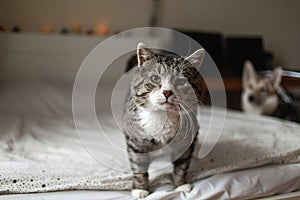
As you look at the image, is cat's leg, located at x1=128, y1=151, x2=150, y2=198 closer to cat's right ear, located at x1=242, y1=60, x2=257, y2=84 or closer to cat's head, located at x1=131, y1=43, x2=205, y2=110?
cat's head, located at x1=131, y1=43, x2=205, y2=110

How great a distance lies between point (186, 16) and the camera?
2.81 meters

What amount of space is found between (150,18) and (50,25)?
2.59 ft

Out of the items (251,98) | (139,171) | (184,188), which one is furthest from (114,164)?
(251,98)

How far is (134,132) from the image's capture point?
919 mm

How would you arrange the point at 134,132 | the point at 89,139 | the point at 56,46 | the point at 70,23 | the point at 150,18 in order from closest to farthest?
the point at 134,132
the point at 89,139
the point at 56,46
the point at 70,23
the point at 150,18

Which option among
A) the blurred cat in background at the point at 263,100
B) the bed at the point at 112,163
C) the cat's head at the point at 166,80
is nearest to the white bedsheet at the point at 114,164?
the bed at the point at 112,163

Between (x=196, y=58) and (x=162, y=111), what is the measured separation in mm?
165

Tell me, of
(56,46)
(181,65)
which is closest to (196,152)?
(181,65)

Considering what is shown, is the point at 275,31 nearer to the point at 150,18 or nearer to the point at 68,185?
the point at 150,18

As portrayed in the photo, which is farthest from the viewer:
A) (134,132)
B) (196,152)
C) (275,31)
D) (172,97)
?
(275,31)

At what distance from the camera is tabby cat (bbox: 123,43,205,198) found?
0.82m

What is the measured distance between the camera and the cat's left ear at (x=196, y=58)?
2.76 ft

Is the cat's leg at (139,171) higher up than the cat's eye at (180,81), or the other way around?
the cat's eye at (180,81)

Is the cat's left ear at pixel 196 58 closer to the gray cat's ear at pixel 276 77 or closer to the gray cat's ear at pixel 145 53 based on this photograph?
the gray cat's ear at pixel 145 53
